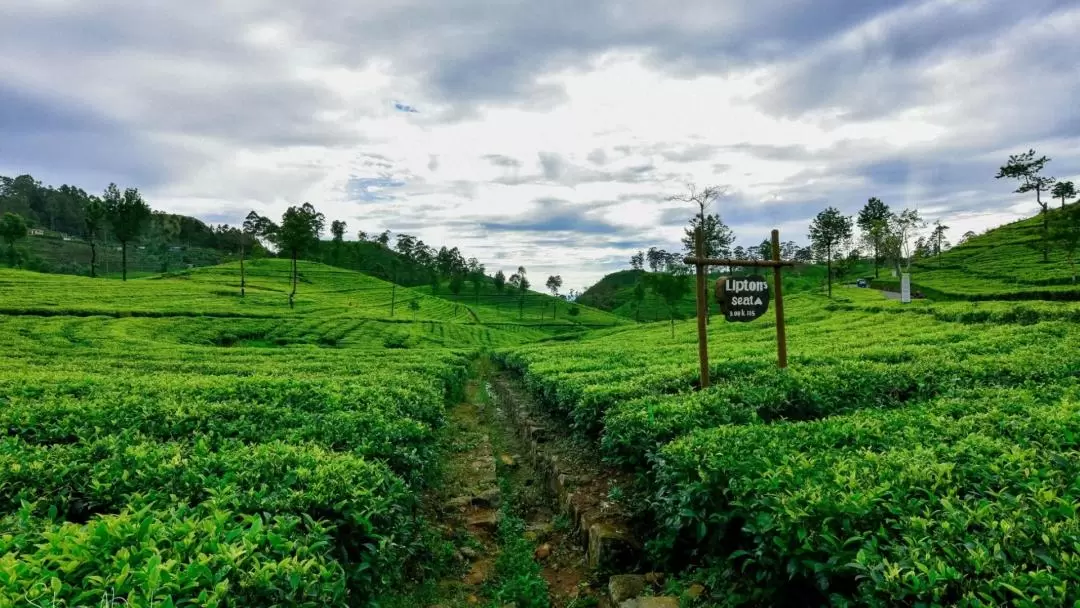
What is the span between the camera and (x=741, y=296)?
30.9 feet

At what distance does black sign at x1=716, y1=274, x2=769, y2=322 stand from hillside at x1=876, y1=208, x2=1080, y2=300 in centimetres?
3436

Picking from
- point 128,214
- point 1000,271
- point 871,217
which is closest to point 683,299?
point 871,217

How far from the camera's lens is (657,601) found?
479cm

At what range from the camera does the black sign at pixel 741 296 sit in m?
9.34

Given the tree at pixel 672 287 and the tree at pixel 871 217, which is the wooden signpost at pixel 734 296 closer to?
the tree at pixel 672 287

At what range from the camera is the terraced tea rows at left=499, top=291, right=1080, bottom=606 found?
318 centimetres

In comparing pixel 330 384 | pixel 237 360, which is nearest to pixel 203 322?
pixel 237 360

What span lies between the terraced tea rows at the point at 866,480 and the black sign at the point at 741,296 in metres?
1.25

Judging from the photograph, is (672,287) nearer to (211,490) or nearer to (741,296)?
(741,296)

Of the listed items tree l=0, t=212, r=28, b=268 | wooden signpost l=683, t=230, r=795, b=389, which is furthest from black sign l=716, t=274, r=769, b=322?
tree l=0, t=212, r=28, b=268

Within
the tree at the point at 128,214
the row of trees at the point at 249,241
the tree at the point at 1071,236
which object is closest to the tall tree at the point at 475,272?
the row of trees at the point at 249,241

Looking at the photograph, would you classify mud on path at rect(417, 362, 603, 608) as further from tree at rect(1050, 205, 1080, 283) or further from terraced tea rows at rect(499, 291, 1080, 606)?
tree at rect(1050, 205, 1080, 283)

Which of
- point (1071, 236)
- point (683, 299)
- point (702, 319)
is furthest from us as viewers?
point (683, 299)

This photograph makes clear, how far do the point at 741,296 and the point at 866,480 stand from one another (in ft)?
17.8
